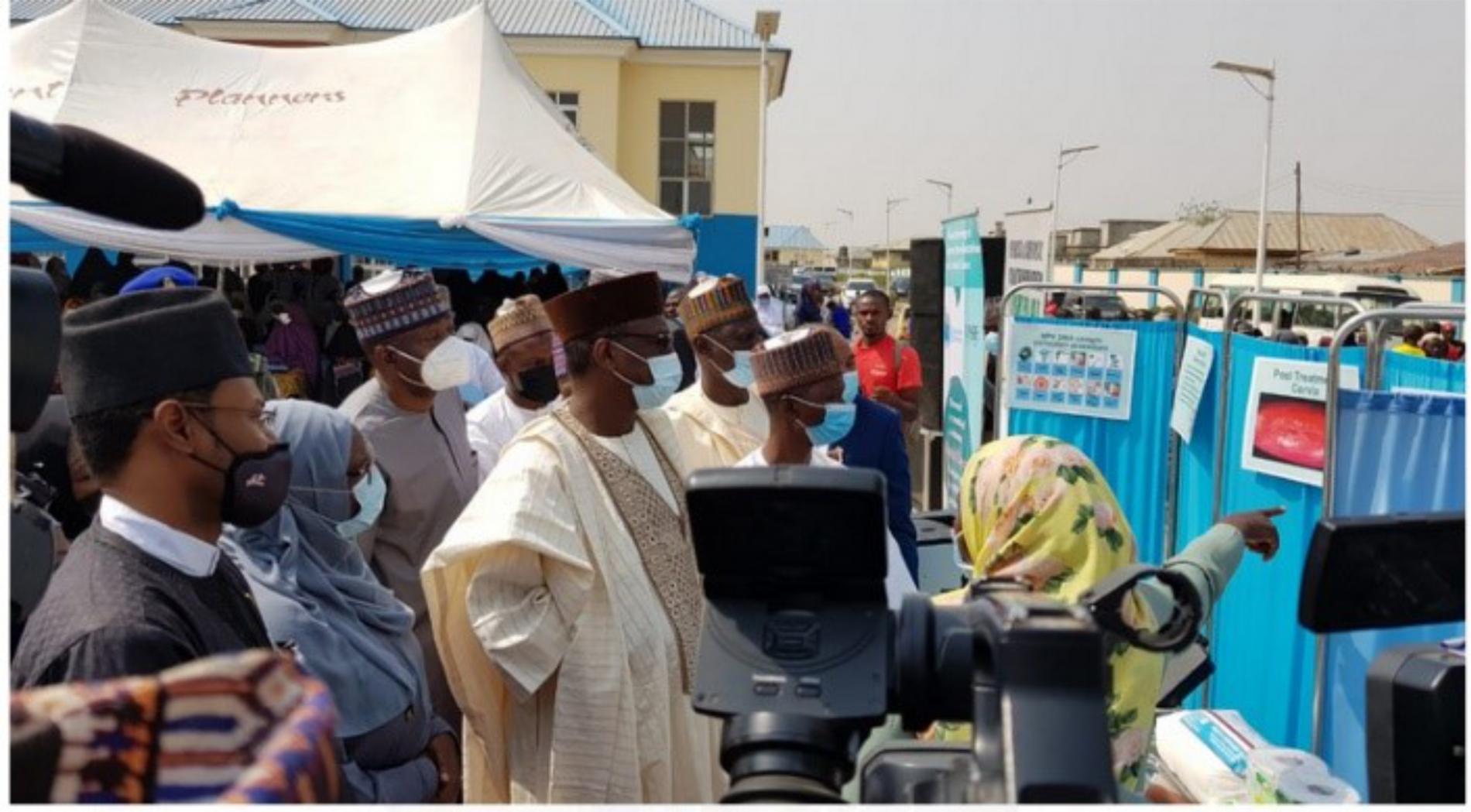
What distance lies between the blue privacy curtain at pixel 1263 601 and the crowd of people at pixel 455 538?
1183mm

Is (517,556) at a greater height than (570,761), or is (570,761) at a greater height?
(517,556)

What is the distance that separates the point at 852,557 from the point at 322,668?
1.53 meters

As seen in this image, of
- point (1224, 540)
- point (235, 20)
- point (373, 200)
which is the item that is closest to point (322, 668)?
point (1224, 540)

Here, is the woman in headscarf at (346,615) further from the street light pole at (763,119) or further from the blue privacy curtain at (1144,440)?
the street light pole at (763,119)

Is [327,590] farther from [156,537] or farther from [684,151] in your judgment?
[684,151]

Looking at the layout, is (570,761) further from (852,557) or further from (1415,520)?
(1415,520)

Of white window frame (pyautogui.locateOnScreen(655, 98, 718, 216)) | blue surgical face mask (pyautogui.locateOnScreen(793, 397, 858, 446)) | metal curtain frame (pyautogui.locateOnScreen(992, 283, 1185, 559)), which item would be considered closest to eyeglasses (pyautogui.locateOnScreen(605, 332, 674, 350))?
blue surgical face mask (pyautogui.locateOnScreen(793, 397, 858, 446))

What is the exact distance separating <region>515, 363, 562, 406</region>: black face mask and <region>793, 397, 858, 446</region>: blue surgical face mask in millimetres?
1415

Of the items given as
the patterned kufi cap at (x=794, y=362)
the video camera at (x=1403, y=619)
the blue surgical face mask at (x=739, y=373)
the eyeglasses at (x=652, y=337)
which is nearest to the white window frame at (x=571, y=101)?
the blue surgical face mask at (x=739, y=373)

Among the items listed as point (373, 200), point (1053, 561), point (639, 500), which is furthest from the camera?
point (373, 200)

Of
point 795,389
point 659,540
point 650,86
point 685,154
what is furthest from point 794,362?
point 650,86

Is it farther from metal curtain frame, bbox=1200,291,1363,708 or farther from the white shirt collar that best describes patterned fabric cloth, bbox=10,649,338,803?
metal curtain frame, bbox=1200,291,1363,708

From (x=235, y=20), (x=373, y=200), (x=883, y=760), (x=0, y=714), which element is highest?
(x=235, y=20)

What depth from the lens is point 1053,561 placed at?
2246 millimetres
